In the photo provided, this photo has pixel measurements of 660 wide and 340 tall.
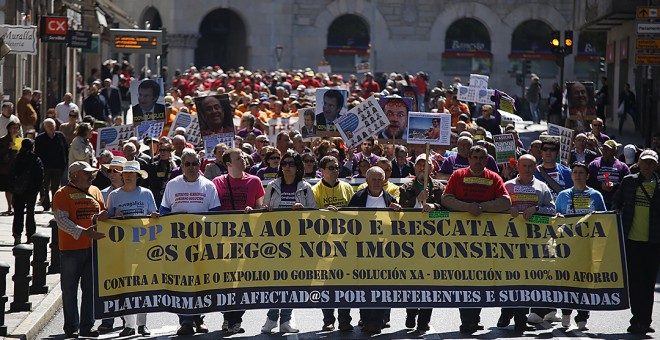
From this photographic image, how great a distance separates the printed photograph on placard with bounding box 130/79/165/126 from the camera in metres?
22.6

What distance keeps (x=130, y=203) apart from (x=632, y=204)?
5.00 m

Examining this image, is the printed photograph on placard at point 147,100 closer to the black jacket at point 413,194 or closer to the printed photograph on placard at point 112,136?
the printed photograph on placard at point 112,136

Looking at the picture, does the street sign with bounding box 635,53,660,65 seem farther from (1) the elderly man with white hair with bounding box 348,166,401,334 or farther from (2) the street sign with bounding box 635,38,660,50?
(1) the elderly man with white hair with bounding box 348,166,401,334

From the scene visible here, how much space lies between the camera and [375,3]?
68625mm

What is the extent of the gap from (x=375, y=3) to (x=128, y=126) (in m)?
47.8

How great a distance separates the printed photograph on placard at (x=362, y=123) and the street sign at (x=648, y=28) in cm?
782

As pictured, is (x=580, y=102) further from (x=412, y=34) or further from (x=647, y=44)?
(x=412, y=34)

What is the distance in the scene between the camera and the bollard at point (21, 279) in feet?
46.1

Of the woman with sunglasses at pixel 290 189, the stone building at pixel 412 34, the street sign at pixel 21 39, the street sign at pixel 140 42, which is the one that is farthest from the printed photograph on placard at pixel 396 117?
the stone building at pixel 412 34

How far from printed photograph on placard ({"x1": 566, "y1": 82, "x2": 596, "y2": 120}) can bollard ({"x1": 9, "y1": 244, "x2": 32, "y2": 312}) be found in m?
13.0

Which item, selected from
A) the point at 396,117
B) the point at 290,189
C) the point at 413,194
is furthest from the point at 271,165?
the point at 396,117

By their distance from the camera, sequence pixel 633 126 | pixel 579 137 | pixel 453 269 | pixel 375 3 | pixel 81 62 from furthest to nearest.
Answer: pixel 375 3 < pixel 81 62 < pixel 633 126 < pixel 579 137 < pixel 453 269

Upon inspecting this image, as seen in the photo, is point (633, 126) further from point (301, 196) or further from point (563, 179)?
point (301, 196)

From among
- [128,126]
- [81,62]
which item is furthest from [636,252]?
[81,62]
